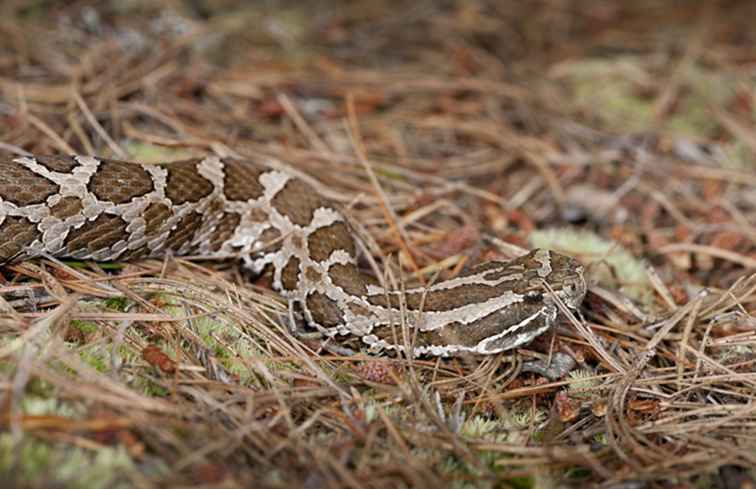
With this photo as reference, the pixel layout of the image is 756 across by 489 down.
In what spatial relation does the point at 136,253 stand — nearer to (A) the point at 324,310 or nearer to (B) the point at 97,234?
(B) the point at 97,234

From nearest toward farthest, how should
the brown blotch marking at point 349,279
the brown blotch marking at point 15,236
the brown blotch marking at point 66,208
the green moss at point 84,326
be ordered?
the green moss at point 84,326 → the brown blotch marking at point 15,236 → the brown blotch marking at point 66,208 → the brown blotch marking at point 349,279

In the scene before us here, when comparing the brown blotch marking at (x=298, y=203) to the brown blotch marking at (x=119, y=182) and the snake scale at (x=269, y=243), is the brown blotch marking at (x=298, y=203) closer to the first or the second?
the snake scale at (x=269, y=243)

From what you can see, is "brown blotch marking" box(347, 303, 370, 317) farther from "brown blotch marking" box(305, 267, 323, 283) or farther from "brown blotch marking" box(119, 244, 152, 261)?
"brown blotch marking" box(119, 244, 152, 261)

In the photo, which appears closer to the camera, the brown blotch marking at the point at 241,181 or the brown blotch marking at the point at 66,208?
the brown blotch marking at the point at 66,208

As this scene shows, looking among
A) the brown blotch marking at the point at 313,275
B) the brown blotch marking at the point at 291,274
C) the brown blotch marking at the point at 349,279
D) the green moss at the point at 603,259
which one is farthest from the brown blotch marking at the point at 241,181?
the green moss at the point at 603,259

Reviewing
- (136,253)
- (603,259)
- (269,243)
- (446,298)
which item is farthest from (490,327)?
(136,253)

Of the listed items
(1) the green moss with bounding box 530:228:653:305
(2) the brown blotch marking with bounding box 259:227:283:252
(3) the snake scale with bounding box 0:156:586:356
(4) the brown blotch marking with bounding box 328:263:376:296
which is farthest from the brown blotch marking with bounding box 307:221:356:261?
(1) the green moss with bounding box 530:228:653:305

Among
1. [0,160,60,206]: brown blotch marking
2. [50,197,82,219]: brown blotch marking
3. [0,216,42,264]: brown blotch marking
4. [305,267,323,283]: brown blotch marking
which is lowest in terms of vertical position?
[305,267,323,283]: brown blotch marking
